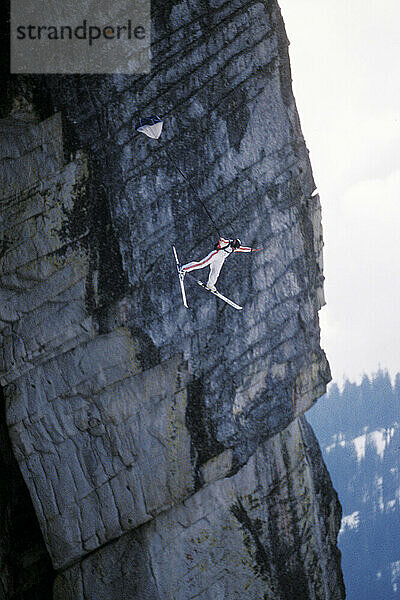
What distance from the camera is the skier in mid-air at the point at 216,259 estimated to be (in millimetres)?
4770

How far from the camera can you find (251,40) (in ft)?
16.0

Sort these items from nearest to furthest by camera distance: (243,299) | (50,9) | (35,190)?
1. (50,9)
2. (35,190)
3. (243,299)

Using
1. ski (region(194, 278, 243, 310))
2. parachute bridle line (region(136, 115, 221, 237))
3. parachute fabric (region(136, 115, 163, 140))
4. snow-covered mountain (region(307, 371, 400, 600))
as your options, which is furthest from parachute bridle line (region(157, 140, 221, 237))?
snow-covered mountain (region(307, 371, 400, 600))

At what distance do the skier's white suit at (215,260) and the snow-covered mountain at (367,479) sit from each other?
8490mm

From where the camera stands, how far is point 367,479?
12.5m

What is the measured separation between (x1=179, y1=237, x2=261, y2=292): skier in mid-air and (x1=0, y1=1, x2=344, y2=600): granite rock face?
Result: 0.10 metres

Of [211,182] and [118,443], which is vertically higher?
[211,182]

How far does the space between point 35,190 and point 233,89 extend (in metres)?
1.75

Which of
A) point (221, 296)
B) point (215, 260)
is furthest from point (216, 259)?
point (221, 296)

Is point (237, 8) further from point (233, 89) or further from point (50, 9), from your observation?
point (50, 9)

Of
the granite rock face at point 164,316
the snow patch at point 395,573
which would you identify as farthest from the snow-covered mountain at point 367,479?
the granite rock face at point 164,316

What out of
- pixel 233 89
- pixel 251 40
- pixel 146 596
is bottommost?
pixel 146 596

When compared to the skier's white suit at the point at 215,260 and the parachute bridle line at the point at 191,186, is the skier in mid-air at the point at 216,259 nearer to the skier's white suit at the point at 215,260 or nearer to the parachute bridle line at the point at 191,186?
the skier's white suit at the point at 215,260

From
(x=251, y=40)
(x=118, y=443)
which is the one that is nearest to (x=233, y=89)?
(x=251, y=40)
